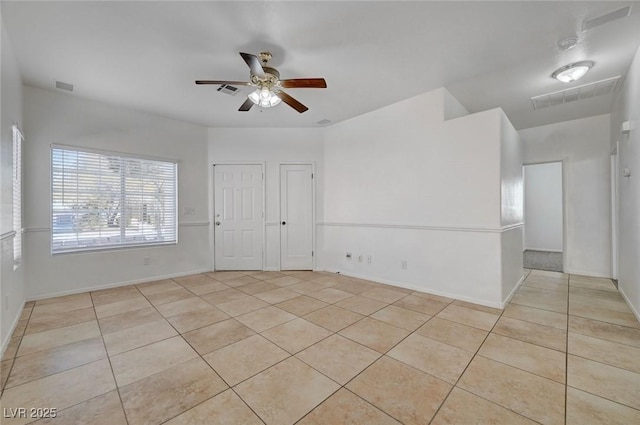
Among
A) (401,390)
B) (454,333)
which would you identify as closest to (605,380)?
(454,333)

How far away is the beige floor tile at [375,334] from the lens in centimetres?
230

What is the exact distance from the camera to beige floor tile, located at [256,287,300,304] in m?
3.44

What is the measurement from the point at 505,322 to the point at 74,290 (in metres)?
5.53

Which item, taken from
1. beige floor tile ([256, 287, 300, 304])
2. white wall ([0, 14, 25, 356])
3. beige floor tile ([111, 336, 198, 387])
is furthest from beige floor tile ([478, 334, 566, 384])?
white wall ([0, 14, 25, 356])

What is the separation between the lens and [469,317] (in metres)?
2.88

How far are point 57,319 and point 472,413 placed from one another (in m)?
3.98

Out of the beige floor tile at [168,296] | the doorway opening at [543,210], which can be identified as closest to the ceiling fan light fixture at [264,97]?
the beige floor tile at [168,296]

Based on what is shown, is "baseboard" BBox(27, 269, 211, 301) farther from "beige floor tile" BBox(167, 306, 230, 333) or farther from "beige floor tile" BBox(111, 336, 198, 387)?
"beige floor tile" BBox(111, 336, 198, 387)

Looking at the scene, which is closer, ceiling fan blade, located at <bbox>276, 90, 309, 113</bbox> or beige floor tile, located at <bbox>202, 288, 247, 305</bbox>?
ceiling fan blade, located at <bbox>276, 90, 309, 113</bbox>

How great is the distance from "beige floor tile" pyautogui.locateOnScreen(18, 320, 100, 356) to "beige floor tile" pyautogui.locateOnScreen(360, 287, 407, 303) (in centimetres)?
306

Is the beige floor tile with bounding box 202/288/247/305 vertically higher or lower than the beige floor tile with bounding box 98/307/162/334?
higher

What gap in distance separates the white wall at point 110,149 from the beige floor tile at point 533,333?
186 inches

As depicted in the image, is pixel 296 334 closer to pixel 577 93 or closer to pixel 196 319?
pixel 196 319

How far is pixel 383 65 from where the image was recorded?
9.74ft
